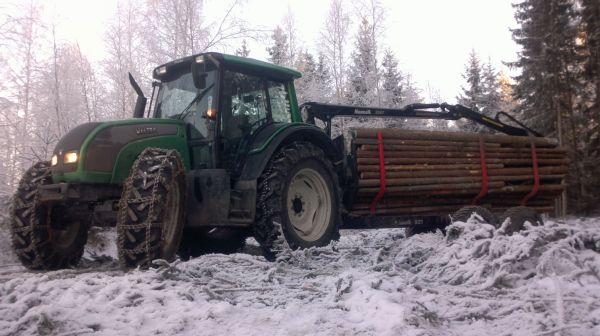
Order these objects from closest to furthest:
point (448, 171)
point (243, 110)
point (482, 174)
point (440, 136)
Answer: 1. point (243, 110)
2. point (448, 171)
3. point (440, 136)
4. point (482, 174)

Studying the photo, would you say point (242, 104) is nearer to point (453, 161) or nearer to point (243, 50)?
point (453, 161)

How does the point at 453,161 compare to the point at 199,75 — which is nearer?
the point at 199,75

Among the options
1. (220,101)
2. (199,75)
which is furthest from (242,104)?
(199,75)

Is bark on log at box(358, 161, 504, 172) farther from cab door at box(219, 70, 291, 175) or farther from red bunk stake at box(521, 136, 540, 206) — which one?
cab door at box(219, 70, 291, 175)

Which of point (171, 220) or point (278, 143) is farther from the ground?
point (278, 143)

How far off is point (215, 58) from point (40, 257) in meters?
2.89

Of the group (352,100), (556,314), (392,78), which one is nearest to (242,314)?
(556,314)

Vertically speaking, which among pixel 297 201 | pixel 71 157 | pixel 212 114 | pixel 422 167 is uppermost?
pixel 212 114

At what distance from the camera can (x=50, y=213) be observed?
5191 millimetres

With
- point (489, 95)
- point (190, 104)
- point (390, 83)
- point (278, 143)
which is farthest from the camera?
point (489, 95)

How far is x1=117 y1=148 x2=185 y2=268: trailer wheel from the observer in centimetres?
409

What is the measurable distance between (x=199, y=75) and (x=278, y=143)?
3.81ft

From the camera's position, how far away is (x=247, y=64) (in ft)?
19.5

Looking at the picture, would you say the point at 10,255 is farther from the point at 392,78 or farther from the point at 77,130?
the point at 392,78
